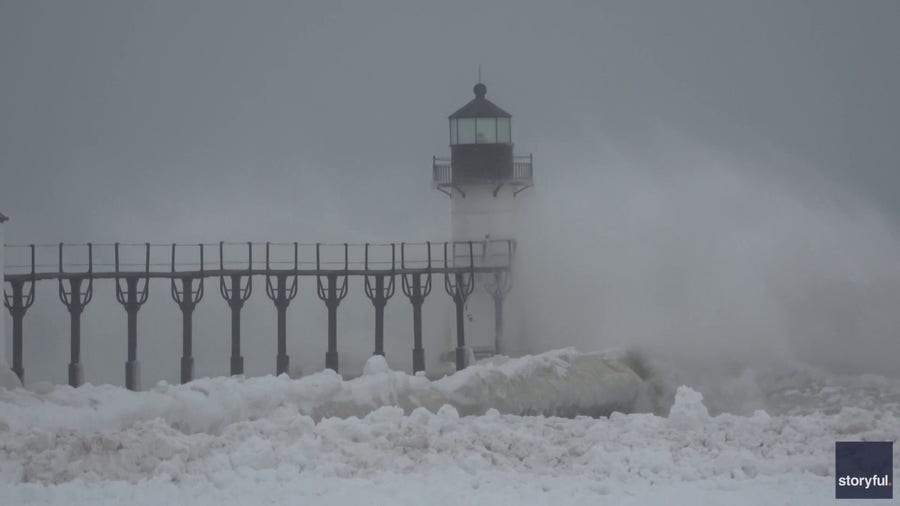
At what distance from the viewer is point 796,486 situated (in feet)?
43.9

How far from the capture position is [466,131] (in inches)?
1606

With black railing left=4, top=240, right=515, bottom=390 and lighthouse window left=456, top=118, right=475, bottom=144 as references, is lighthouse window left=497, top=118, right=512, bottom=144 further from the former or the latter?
black railing left=4, top=240, right=515, bottom=390

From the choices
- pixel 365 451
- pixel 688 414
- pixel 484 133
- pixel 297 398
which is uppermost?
pixel 484 133

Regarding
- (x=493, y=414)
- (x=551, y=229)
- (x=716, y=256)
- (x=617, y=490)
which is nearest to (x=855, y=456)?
(x=617, y=490)

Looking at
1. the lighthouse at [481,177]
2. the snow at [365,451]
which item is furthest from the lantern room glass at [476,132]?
the snow at [365,451]

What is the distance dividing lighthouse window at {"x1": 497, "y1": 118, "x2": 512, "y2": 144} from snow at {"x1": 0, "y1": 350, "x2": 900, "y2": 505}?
77.9 ft


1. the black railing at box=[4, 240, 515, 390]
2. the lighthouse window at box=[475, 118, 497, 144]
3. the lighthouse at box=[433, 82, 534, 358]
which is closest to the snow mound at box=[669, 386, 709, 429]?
the black railing at box=[4, 240, 515, 390]

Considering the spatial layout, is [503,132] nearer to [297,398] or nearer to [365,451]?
[297,398]

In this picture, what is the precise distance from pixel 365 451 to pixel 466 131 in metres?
27.6

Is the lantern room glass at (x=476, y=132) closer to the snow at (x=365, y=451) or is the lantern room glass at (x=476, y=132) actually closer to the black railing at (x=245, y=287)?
the black railing at (x=245, y=287)

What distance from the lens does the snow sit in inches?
491

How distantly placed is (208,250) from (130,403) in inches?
1558

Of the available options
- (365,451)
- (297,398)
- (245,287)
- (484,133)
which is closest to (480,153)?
(484,133)

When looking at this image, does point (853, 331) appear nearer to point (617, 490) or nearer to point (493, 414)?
point (493, 414)
